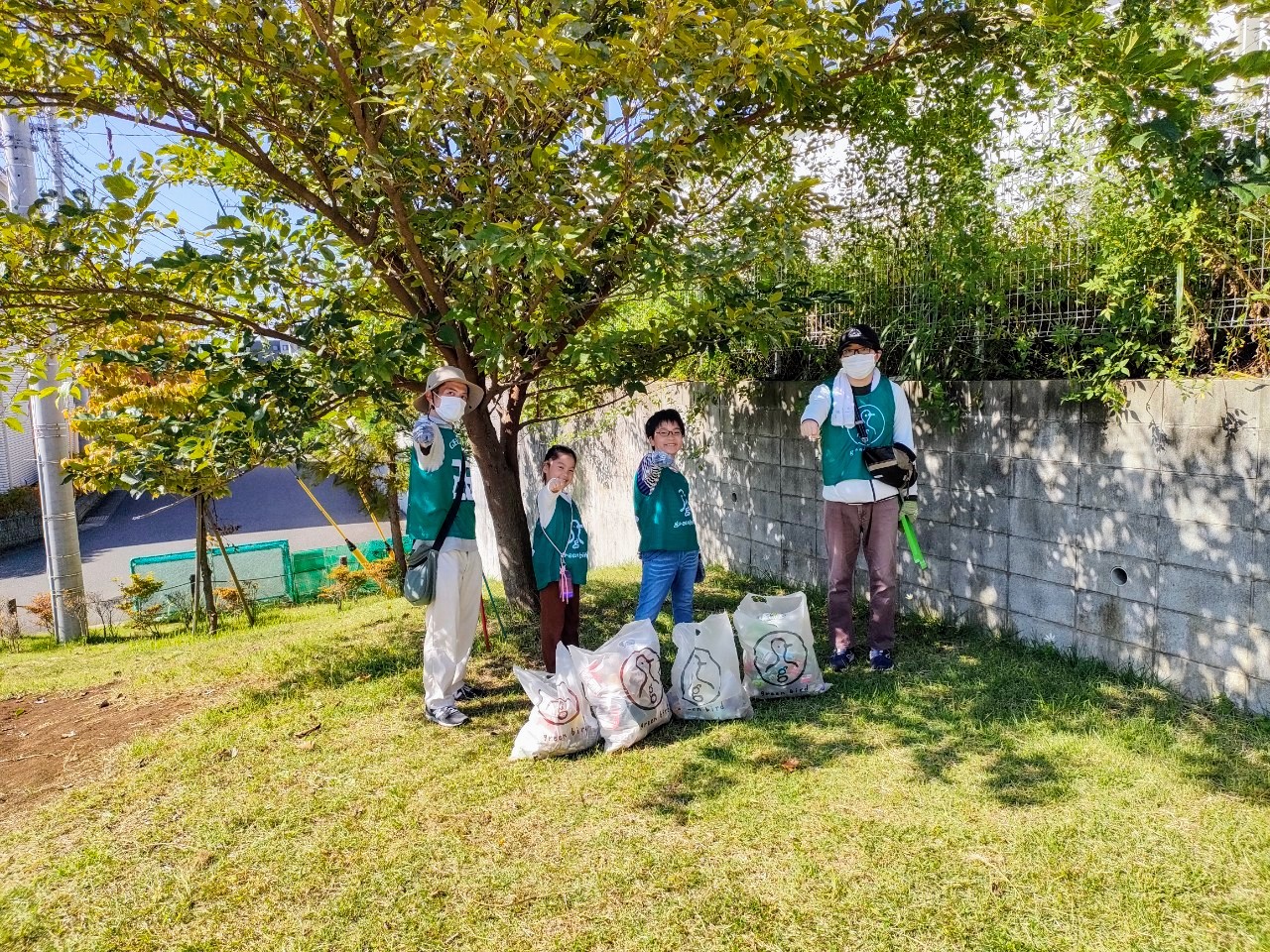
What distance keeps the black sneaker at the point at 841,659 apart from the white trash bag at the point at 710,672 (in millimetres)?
778

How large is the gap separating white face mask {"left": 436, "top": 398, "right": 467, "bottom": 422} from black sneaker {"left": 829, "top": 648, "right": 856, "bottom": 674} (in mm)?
2459

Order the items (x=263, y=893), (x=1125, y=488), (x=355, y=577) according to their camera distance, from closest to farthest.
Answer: (x=263, y=893) → (x=1125, y=488) → (x=355, y=577)

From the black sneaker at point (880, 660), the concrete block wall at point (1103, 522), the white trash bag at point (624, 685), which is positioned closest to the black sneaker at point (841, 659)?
the black sneaker at point (880, 660)

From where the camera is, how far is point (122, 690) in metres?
5.64

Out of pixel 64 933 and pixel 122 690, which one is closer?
pixel 64 933

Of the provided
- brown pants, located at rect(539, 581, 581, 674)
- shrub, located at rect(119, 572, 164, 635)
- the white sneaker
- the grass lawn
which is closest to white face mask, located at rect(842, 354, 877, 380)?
the grass lawn

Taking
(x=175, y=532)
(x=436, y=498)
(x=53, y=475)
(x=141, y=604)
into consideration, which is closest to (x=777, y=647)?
(x=436, y=498)

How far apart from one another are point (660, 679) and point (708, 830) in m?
0.96

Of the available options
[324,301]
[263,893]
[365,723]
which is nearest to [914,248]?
[324,301]

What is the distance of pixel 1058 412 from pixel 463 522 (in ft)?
10.5

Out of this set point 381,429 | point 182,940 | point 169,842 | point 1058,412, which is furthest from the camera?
point 381,429

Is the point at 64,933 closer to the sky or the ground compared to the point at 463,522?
closer to the ground

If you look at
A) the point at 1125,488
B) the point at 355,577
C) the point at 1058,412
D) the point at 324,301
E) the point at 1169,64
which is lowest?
the point at 355,577

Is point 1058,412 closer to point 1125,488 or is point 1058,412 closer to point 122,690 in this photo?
point 1125,488
